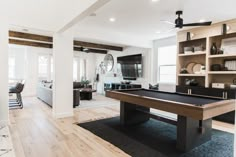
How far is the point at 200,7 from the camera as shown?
3.73 m

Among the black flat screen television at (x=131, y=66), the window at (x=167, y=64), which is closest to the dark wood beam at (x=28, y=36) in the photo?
the black flat screen television at (x=131, y=66)

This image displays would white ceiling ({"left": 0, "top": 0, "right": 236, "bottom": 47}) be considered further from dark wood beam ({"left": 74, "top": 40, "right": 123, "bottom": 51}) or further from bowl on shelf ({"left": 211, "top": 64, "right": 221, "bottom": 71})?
dark wood beam ({"left": 74, "top": 40, "right": 123, "bottom": 51})

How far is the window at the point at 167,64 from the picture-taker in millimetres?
6824

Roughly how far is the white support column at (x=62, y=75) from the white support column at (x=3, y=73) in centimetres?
111

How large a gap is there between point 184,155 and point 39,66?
355 inches

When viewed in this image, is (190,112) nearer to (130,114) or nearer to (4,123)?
(130,114)

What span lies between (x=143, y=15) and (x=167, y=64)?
3187mm

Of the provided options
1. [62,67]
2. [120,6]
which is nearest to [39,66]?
[62,67]

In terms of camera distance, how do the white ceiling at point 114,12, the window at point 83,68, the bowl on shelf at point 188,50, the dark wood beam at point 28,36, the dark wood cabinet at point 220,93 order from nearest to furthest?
the white ceiling at point 114,12, the dark wood cabinet at point 220,93, the bowl on shelf at point 188,50, the dark wood beam at point 28,36, the window at point 83,68

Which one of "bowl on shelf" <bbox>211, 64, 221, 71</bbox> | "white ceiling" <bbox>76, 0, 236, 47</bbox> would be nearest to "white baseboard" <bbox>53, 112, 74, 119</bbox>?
"white ceiling" <bbox>76, 0, 236, 47</bbox>

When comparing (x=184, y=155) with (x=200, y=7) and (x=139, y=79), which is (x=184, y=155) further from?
(x=139, y=79)

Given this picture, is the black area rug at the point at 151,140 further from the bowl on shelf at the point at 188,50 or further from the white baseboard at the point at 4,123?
the bowl on shelf at the point at 188,50

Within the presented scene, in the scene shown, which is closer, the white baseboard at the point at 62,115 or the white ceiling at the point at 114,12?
the white ceiling at the point at 114,12

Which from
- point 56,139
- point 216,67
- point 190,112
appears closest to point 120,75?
point 216,67
